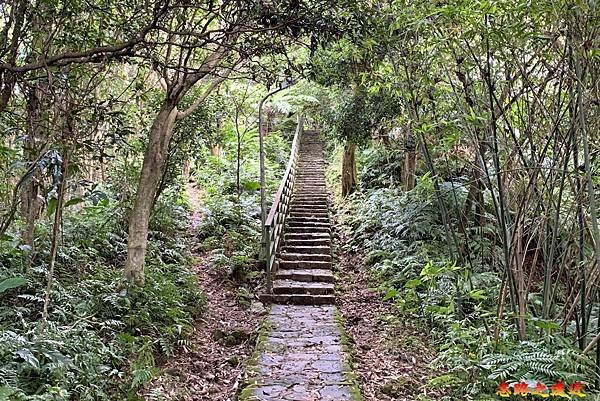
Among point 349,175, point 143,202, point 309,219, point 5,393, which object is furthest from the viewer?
point 349,175

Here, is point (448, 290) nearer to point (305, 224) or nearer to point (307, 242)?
point (307, 242)

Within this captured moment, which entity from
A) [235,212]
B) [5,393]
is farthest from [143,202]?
[235,212]

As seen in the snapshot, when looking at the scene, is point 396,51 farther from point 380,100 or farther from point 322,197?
point 322,197

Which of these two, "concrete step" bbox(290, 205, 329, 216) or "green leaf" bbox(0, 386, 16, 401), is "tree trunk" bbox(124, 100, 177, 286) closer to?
"green leaf" bbox(0, 386, 16, 401)

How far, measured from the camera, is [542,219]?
4.16 m

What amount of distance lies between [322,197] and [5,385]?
9314 mm

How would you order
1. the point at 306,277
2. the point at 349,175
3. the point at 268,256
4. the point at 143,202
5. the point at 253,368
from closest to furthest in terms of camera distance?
1. the point at 253,368
2. the point at 143,202
3. the point at 268,256
4. the point at 306,277
5. the point at 349,175

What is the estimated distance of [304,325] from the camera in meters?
6.04

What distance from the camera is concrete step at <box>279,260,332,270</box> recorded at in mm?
8008

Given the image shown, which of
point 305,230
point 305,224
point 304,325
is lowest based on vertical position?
point 304,325

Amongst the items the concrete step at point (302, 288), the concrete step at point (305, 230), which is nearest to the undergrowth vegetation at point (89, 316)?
the concrete step at point (302, 288)

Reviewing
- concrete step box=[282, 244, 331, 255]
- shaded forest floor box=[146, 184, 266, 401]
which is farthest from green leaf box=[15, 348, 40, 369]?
concrete step box=[282, 244, 331, 255]

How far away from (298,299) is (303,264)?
1108 millimetres

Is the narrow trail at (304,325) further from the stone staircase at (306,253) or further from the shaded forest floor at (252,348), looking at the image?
the shaded forest floor at (252,348)
